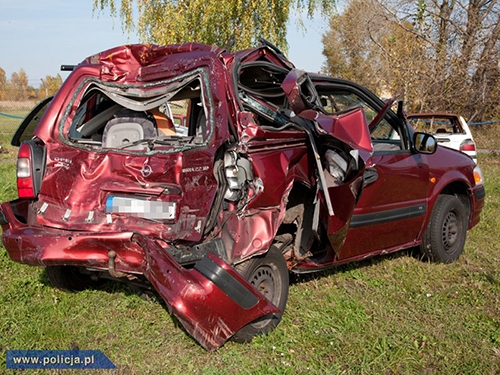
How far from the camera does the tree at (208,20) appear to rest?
12961 mm

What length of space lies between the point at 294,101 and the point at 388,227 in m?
1.85

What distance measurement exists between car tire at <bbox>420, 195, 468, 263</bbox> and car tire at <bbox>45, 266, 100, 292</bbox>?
3.39 m

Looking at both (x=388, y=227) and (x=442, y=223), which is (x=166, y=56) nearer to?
(x=388, y=227)

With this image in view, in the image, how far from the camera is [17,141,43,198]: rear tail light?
12.7 feet

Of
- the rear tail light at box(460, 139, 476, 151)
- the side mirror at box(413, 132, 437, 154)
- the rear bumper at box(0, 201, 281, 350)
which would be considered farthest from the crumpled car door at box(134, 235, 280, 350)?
the rear tail light at box(460, 139, 476, 151)

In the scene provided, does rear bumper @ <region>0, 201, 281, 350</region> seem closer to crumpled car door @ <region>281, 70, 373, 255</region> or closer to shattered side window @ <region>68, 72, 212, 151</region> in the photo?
shattered side window @ <region>68, 72, 212, 151</region>

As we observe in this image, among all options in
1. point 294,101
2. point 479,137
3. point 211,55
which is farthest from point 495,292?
point 479,137

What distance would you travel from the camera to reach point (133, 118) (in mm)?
4461

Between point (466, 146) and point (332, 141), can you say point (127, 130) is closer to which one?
point (332, 141)

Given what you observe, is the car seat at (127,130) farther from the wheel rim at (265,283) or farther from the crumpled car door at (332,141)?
the wheel rim at (265,283)

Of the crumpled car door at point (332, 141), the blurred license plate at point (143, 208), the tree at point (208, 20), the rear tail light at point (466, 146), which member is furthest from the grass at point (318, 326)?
the tree at point (208, 20)

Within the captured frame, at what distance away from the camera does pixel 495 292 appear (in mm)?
4867

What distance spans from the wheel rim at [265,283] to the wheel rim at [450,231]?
8.19 ft

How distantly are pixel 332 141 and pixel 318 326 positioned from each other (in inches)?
55.8
